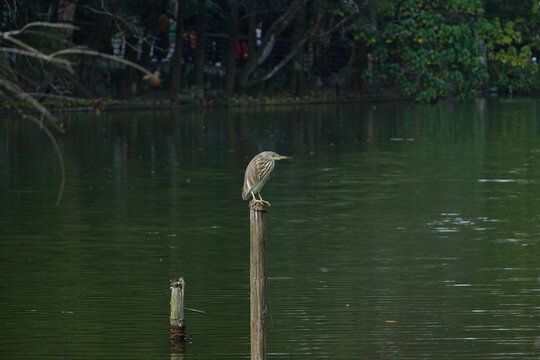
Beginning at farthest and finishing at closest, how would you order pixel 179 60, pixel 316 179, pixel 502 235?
pixel 179 60
pixel 316 179
pixel 502 235

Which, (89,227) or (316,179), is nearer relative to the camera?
(89,227)

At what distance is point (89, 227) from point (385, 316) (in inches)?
287

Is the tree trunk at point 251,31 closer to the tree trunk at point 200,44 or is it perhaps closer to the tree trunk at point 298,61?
the tree trunk at point 298,61

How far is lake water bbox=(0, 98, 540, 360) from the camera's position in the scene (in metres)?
11.1

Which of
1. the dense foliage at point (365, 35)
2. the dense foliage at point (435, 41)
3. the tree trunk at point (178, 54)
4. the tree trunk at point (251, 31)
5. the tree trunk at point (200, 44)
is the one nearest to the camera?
the tree trunk at point (178, 54)

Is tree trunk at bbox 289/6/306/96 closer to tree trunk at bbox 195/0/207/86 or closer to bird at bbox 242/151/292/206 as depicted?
tree trunk at bbox 195/0/207/86

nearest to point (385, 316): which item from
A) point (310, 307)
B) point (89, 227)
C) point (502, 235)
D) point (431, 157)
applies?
point (310, 307)

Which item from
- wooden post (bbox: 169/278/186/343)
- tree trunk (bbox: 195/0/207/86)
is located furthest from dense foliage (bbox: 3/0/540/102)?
wooden post (bbox: 169/278/186/343)

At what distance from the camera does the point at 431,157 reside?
1145 inches

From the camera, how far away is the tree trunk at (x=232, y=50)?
2141 inches

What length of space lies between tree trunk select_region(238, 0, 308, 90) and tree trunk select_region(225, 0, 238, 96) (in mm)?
892

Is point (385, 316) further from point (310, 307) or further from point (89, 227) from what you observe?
point (89, 227)

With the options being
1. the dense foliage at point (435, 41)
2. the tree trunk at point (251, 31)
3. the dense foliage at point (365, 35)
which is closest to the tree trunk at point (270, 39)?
the dense foliage at point (365, 35)

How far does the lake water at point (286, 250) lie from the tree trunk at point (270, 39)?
2254 centimetres
